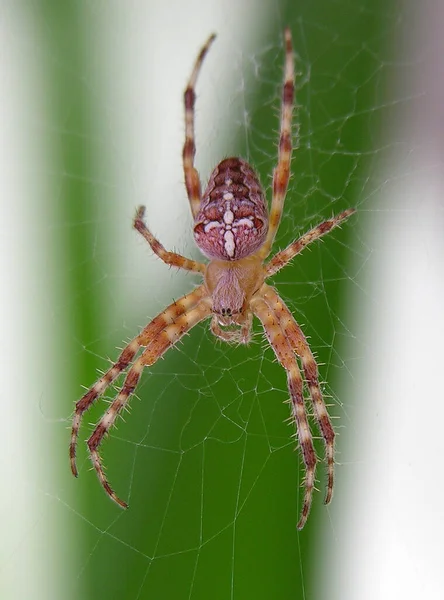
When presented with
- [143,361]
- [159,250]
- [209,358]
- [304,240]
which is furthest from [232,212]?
[143,361]

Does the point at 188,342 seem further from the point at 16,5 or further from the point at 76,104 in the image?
the point at 16,5

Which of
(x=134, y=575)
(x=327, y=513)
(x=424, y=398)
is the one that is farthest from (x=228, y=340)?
(x=424, y=398)

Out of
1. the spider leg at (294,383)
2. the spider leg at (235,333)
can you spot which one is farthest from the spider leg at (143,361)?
the spider leg at (294,383)

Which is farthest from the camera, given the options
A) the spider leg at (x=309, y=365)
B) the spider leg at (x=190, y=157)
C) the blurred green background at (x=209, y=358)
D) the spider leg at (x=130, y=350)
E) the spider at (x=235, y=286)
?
the spider leg at (x=190, y=157)

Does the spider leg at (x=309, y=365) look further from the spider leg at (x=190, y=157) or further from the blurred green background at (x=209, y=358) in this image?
the spider leg at (x=190, y=157)

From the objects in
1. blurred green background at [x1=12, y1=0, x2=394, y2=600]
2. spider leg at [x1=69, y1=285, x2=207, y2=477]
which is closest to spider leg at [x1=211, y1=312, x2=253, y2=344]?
blurred green background at [x1=12, y1=0, x2=394, y2=600]

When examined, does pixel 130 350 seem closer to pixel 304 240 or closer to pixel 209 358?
pixel 209 358
